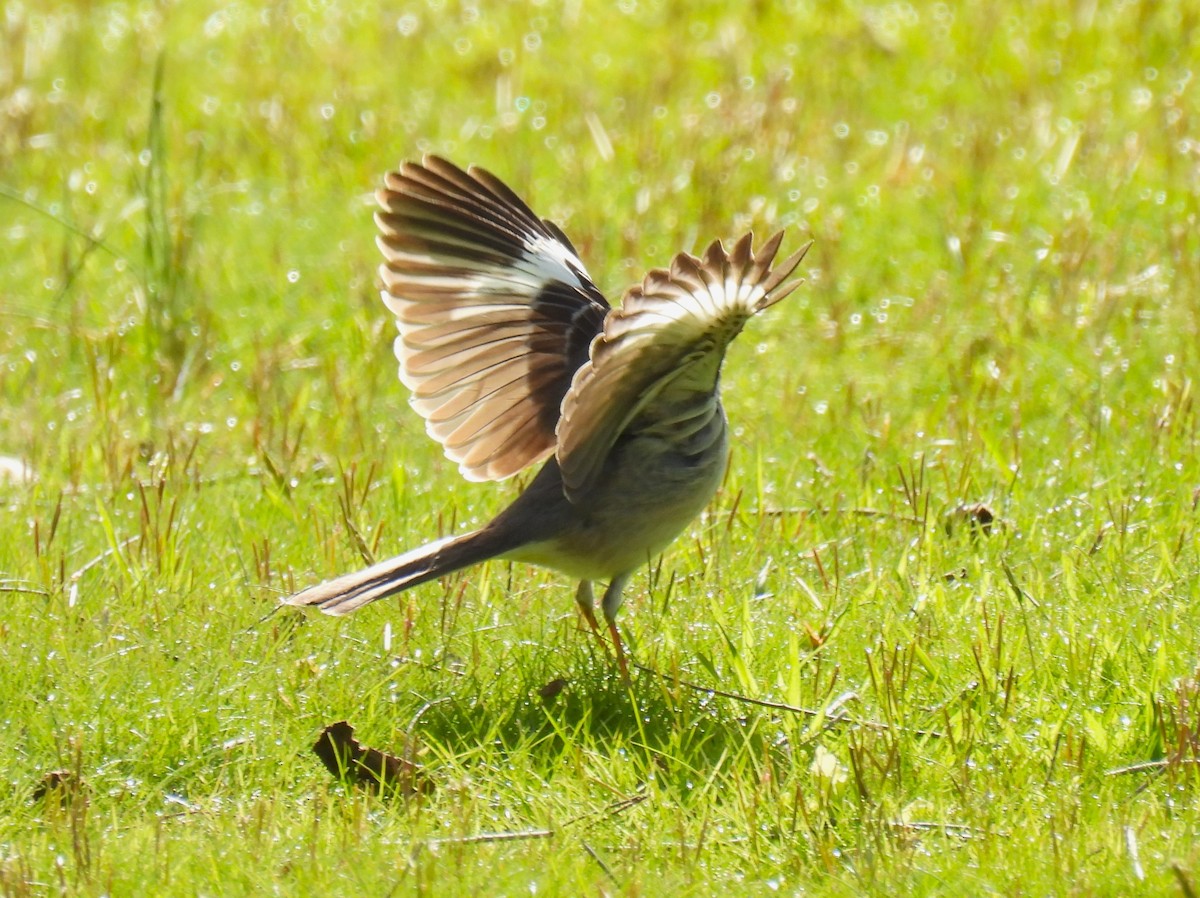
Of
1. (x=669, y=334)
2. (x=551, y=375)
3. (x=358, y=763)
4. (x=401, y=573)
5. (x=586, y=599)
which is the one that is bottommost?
(x=358, y=763)

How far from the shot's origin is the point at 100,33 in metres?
10.6

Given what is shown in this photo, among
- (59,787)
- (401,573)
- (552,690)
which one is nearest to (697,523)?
(552,690)

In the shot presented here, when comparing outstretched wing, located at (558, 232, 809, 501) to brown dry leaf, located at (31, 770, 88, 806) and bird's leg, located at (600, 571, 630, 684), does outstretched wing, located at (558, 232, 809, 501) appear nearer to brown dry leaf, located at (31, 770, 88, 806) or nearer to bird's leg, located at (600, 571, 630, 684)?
bird's leg, located at (600, 571, 630, 684)

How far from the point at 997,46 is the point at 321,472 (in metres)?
5.31

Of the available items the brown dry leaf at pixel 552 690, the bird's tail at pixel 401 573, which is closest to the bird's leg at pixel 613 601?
the brown dry leaf at pixel 552 690

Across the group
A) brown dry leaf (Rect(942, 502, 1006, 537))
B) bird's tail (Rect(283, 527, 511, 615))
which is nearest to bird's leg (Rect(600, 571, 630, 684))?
bird's tail (Rect(283, 527, 511, 615))

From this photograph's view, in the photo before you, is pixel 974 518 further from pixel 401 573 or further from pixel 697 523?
pixel 401 573

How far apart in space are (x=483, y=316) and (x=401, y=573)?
96 cm

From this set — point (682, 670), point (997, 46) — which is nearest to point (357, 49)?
point (997, 46)

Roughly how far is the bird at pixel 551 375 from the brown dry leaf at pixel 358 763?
30 centimetres

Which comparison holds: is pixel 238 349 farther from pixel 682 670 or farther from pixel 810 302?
pixel 682 670

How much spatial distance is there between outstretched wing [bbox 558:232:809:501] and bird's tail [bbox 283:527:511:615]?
34 centimetres

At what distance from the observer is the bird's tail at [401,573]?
423 cm

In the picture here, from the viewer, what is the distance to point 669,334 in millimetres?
3824
